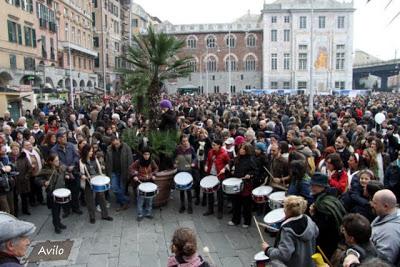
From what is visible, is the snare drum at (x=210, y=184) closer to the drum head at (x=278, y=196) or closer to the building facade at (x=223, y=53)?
the drum head at (x=278, y=196)

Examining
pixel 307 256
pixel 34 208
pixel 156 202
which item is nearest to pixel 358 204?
pixel 307 256

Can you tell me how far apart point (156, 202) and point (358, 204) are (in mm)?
4661

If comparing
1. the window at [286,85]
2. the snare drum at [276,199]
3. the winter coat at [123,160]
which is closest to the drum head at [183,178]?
the winter coat at [123,160]

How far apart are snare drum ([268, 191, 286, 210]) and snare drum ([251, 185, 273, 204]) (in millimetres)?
283

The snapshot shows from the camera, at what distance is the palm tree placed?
28.3 ft

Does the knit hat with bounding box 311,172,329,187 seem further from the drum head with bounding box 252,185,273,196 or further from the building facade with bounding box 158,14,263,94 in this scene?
the building facade with bounding box 158,14,263,94

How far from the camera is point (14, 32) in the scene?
28797 millimetres

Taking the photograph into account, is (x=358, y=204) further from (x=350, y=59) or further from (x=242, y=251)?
(x=350, y=59)

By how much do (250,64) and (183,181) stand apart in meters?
62.1

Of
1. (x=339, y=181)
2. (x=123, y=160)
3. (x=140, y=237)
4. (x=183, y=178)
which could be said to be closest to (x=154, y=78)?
(x=123, y=160)

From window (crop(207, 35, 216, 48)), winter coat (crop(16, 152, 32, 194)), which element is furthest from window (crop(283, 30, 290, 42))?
winter coat (crop(16, 152, 32, 194))

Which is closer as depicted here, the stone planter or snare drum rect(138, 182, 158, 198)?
snare drum rect(138, 182, 158, 198)

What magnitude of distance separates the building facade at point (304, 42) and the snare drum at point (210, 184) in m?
56.9

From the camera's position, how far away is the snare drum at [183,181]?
306 inches
